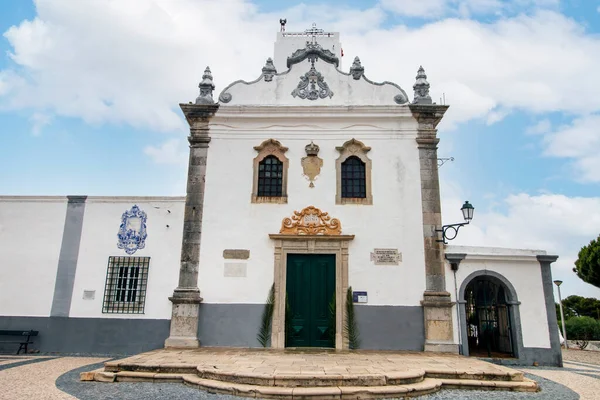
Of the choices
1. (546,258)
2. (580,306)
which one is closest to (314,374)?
(546,258)

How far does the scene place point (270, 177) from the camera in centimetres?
1130

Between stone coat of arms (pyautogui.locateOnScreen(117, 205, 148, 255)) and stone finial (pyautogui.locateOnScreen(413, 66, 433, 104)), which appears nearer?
stone coat of arms (pyautogui.locateOnScreen(117, 205, 148, 255))

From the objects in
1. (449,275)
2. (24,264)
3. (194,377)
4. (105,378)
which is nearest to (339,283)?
(449,275)

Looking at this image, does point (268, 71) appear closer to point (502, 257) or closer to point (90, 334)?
point (502, 257)

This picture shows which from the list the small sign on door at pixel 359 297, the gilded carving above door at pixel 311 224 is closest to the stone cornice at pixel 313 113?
the gilded carving above door at pixel 311 224

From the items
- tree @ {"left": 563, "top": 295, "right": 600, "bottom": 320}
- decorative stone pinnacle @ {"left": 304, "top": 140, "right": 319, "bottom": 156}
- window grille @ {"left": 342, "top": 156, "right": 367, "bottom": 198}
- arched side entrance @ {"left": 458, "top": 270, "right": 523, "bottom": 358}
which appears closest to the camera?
arched side entrance @ {"left": 458, "top": 270, "right": 523, "bottom": 358}

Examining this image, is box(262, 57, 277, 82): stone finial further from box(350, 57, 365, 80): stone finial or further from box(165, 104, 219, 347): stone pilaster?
box(350, 57, 365, 80): stone finial

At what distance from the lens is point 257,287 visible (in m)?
10.5

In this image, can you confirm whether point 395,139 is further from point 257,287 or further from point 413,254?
point 257,287

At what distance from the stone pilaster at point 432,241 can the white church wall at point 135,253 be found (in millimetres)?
6096

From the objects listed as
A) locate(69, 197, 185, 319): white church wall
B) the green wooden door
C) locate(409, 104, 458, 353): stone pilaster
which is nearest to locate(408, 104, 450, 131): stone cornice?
locate(409, 104, 458, 353): stone pilaster

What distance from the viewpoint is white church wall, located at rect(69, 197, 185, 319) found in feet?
34.8

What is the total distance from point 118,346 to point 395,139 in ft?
28.1

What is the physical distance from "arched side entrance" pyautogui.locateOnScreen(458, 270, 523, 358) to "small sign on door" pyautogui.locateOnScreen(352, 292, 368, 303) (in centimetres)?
220
